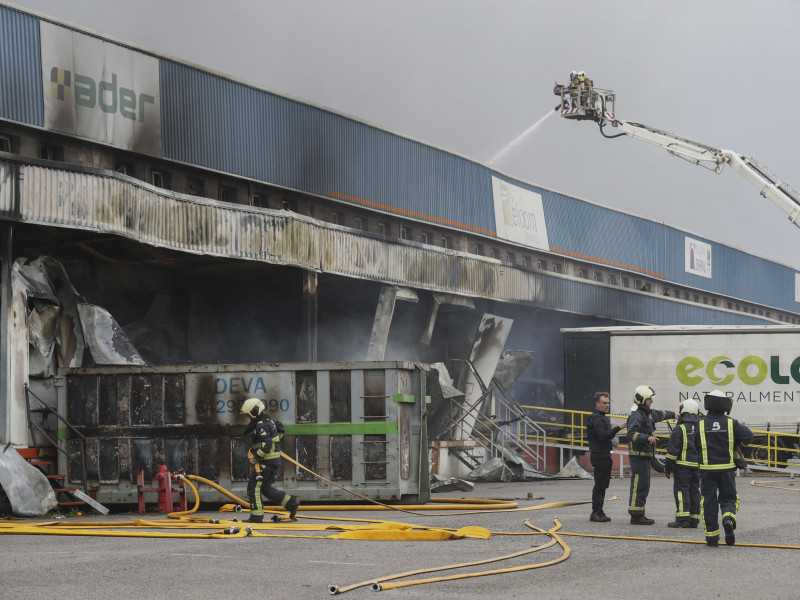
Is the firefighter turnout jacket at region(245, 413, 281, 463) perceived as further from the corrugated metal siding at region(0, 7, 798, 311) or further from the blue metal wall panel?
the blue metal wall panel

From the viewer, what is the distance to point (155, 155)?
27.8 metres

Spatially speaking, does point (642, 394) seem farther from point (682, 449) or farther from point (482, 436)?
point (482, 436)

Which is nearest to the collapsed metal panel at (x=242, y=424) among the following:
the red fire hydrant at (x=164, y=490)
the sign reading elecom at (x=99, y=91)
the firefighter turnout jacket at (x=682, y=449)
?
the red fire hydrant at (x=164, y=490)

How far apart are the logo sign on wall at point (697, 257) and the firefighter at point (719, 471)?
50310mm

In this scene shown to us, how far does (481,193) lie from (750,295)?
30.8m

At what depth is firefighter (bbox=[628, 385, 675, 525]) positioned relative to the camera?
14250mm

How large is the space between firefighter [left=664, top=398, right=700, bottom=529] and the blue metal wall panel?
645 inches

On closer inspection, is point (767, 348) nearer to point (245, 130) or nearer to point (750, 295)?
point (245, 130)

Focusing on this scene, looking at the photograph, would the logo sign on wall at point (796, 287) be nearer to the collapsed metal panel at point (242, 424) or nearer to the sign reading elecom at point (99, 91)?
the sign reading elecom at point (99, 91)

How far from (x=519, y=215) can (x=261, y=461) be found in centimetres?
3383

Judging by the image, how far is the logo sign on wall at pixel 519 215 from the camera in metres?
45.2

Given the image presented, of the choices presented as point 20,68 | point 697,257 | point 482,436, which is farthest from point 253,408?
point 697,257

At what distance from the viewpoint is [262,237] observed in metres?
26.6

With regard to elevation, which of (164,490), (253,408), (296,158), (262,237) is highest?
(296,158)
